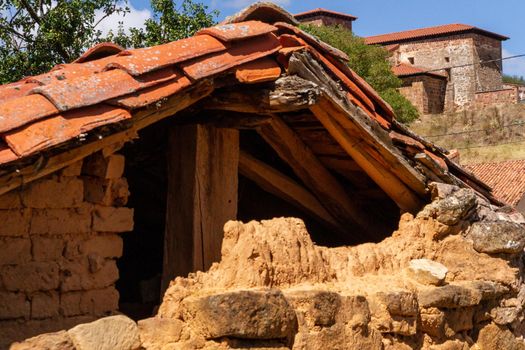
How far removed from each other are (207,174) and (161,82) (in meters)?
1.08

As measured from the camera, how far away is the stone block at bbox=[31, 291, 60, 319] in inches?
160

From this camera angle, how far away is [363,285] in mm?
5059

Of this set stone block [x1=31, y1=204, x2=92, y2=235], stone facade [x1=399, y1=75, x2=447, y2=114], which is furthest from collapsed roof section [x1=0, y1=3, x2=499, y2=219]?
stone facade [x1=399, y1=75, x2=447, y2=114]

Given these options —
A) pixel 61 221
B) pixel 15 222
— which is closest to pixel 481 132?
pixel 61 221

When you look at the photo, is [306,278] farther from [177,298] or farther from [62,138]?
[62,138]

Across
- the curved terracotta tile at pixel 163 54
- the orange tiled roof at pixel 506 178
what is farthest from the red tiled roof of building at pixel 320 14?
the curved terracotta tile at pixel 163 54

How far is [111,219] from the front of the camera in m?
4.45

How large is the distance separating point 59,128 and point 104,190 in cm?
80

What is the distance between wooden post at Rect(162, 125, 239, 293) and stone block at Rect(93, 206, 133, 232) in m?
0.60

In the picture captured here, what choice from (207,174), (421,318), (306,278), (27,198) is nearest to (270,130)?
(207,174)

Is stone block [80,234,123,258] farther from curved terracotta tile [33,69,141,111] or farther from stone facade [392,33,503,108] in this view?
stone facade [392,33,503,108]

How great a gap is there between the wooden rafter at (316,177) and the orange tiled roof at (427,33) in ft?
140

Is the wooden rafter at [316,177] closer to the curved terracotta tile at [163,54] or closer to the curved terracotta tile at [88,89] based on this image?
the curved terracotta tile at [163,54]

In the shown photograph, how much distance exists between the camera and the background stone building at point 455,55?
4712 cm
